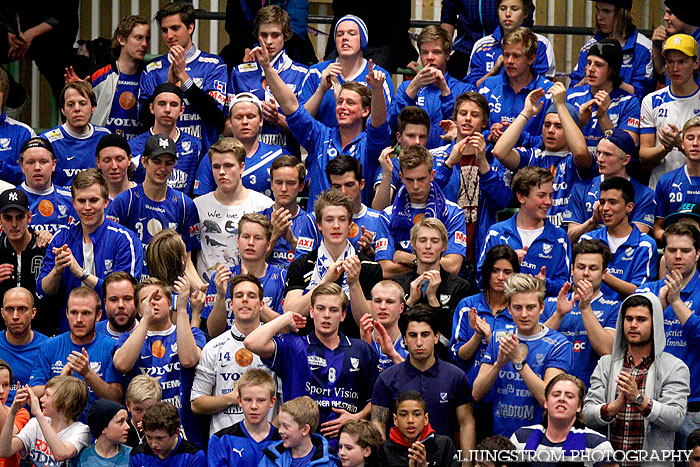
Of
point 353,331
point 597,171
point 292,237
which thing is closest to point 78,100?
point 292,237

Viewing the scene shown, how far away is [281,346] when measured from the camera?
31.7ft

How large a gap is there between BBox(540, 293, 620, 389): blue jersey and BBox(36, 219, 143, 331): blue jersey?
3354mm

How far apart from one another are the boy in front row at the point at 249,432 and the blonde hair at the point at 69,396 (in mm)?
955

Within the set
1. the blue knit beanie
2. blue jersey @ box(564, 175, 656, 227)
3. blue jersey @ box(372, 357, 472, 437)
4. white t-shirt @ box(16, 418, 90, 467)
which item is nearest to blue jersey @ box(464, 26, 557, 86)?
the blue knit beanie

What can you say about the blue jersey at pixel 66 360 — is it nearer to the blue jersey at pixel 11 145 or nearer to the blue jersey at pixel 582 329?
the blue jersey at pixel 11 145

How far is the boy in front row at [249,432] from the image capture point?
9148 millimetres

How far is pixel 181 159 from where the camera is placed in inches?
489

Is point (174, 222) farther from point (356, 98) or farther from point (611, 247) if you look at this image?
point (611, 247)

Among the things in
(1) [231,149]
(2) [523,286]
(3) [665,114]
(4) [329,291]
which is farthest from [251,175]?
(3) [665,114]

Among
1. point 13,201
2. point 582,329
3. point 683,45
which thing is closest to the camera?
point 582,329

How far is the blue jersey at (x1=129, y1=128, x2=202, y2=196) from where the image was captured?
1230 centimetres

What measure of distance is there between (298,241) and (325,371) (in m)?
1.75

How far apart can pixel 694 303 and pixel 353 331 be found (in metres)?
2.72

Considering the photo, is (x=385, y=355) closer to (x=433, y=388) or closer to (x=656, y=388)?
(x=433, y=388)
